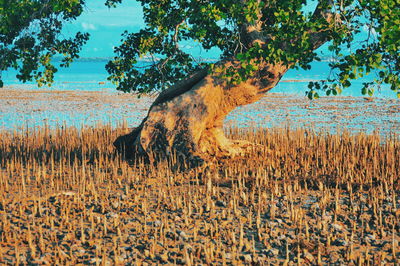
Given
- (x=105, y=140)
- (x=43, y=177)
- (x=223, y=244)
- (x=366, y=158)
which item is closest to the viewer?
(x=223, y=244)

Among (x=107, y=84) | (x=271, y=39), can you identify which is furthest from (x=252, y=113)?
(x=107, y=84)

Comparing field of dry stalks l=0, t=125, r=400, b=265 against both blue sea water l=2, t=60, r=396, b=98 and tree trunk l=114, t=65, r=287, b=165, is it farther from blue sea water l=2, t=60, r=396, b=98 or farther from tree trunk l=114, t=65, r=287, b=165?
blue sea water l=2, t=60, r=396, b=98

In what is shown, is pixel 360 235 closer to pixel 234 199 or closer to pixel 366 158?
pixel 234 199

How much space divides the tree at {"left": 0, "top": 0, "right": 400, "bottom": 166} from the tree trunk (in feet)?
0.07

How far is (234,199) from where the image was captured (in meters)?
7.50

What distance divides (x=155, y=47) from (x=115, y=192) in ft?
15.2

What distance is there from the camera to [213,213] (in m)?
7.32

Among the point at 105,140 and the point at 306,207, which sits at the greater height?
the point at 105,140

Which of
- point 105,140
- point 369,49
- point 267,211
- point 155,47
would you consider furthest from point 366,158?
point 105,140

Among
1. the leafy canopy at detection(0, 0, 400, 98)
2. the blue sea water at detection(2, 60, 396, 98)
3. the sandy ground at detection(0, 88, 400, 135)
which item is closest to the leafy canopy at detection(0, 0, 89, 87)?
the leafy canopy at detection(0, 0, 400, 98)

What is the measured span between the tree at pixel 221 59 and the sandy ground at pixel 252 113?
4.98m

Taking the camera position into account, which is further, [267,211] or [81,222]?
[267,211]

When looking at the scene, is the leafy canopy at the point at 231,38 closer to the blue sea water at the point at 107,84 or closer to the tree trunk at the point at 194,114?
the tree trunk at the point at 194,114

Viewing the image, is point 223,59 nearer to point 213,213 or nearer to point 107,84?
point 213,213
